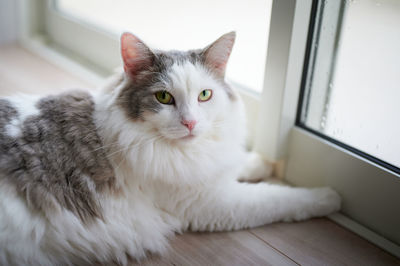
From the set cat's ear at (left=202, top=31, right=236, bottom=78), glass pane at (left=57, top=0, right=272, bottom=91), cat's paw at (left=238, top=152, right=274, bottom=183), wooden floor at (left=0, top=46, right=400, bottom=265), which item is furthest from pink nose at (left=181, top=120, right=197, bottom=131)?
glass pane at (left=57, top=0, right=272, bottom=91)

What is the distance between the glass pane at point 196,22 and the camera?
1789mm

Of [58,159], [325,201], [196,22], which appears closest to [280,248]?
[325,201]

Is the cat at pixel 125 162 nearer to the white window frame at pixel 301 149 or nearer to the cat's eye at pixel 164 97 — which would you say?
the cat's eye at pixel 164 97

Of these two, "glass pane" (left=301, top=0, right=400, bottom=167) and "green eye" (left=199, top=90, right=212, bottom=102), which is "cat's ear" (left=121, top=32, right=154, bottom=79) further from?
"glass pane" (left=301, top=0, right=400, bottom=167)

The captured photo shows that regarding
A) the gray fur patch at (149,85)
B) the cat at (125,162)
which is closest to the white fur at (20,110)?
the cat at (125,162)

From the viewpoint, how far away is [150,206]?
4.42 feet

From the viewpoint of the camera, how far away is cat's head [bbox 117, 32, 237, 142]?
48.1 inches

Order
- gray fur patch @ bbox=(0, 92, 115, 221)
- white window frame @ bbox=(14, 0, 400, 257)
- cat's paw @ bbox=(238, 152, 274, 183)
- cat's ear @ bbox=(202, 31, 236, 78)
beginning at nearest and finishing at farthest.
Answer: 1. gray fur patch @ bbox=(0, 92, 115, 221)
2. cat's ear @ bbox=(202, 31, 236, 78)
3. white window frame @ bbox=(14, 0, 400, 257)
4. cat's paw @ bbox=(238, 152, 274, 183)

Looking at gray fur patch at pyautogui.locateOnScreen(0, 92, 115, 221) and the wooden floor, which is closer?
gray fur patch at pyautogui.locateOnScreen(0, 92, 115, 221)

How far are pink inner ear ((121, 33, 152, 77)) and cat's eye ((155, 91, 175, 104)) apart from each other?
11cm

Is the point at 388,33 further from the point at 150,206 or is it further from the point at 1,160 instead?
the point at 1,160

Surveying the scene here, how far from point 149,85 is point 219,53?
0.85 ft

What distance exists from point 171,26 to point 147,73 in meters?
1.02

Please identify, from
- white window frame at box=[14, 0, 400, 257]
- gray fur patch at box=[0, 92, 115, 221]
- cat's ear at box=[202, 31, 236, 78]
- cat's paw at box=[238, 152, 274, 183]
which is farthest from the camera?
cat's paw at box=[238, 152, 274, 183]
